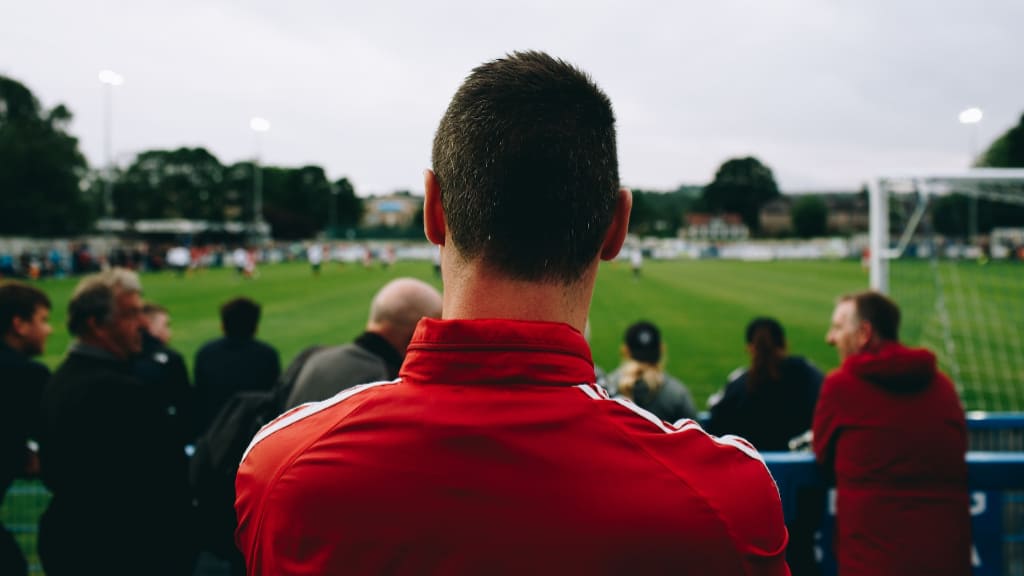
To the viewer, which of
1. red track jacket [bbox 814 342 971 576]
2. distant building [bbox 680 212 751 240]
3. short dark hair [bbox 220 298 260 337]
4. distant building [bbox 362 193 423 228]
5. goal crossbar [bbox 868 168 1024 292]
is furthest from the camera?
distant building [bbox 362 193 423 228]

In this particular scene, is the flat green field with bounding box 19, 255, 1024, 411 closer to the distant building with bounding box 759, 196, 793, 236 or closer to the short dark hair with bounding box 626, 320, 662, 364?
the short dark hair with bounding box 626, 320, 662, 364

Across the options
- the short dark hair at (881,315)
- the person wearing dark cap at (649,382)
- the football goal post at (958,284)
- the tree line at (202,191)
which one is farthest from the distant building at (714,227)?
the short dark hair at (881,315)

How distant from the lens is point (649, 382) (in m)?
5.41

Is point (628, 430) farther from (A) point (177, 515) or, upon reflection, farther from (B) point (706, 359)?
(B) point (706, 359)

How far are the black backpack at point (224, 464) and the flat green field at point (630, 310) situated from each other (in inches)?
390

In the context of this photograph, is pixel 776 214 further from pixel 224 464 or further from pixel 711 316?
pixel 224 464

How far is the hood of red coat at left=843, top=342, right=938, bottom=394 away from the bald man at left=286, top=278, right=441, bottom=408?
2212 mm

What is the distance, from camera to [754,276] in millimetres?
42938

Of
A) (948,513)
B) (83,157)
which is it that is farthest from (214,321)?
(83,157)

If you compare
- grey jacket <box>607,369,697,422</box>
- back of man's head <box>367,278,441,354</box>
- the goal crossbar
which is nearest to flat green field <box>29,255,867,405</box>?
the goal crossbar

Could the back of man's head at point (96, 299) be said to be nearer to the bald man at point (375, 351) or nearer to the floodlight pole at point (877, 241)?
the bald man at point (375, 351)

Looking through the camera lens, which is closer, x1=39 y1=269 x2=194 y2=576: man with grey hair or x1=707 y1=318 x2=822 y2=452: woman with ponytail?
x1=39 y1=269 x2=194 y2=576: man with grey hair

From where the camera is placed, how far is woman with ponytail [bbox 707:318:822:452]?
533 centimetres

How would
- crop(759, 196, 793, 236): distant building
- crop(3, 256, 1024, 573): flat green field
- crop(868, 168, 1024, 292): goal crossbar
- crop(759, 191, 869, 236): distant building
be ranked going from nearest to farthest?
crop(868, 168, 1024, 292): goal crossbar < crop(3, 256, 1024, 573): flat green field < crop(759, 191, 869, 236): distant building < crop(759, 196, 793, 236): distant building
